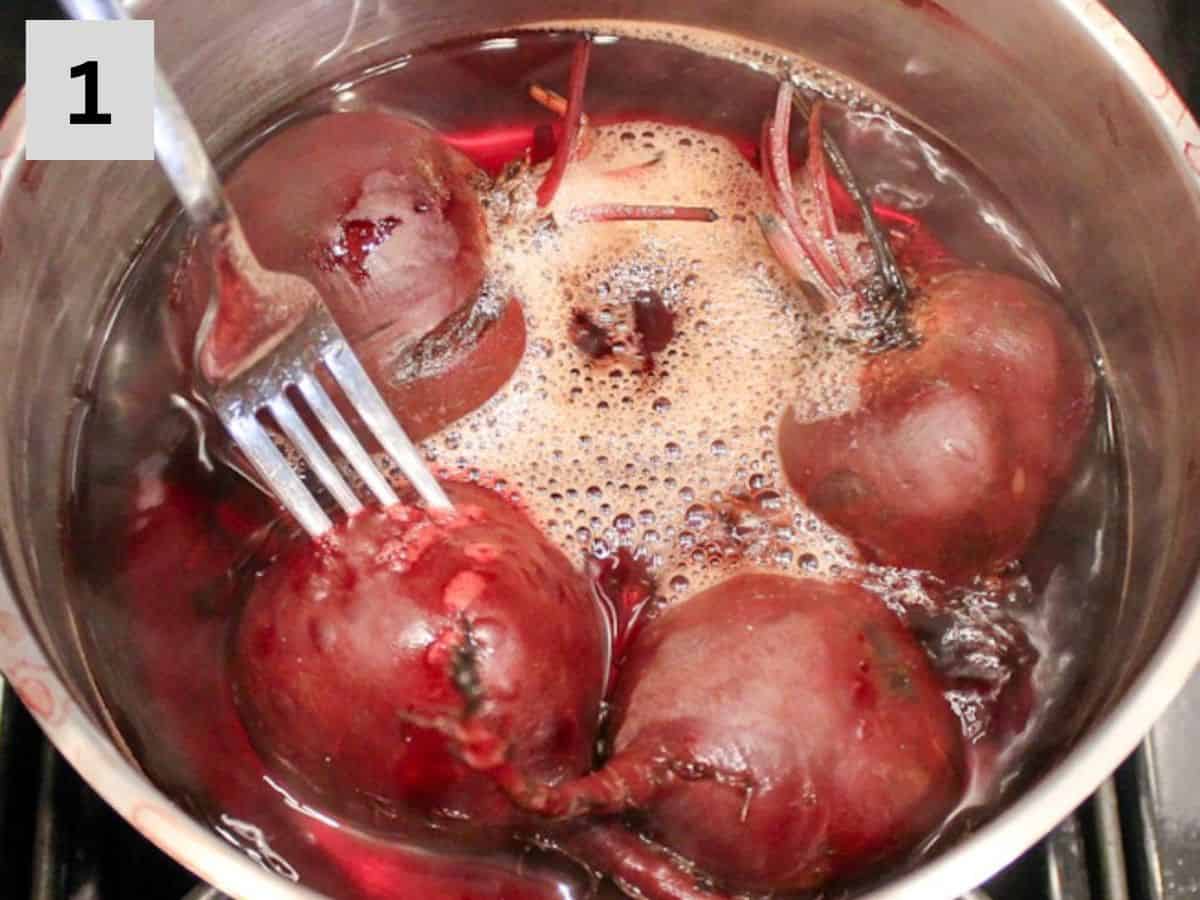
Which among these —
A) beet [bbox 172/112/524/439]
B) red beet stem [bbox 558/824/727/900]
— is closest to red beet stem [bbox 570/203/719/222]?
beet [bbox 172/112/524/439]

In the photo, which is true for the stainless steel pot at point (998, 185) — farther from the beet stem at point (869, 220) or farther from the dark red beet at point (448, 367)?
the dark red beet at point (448, 367)

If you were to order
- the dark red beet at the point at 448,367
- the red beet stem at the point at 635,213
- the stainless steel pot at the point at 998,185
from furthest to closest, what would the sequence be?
the red beet stem at the point at 635,213 < the dark red beet at the point at 448,367 < the stainless steel pot at the point at 998,185

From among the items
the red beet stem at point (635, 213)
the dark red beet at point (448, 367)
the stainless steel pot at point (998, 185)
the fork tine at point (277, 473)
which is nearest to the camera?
the stainless steel pot at point (998, 185)

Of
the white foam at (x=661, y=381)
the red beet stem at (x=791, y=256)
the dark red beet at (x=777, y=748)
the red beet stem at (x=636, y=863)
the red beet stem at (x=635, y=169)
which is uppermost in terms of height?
the red beet stem at (x=635, y=169)

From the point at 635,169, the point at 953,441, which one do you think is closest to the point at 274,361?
the point at 635,169

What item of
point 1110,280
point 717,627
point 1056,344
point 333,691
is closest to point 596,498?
point 717,627

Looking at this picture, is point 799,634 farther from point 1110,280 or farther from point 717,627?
point 1110,280

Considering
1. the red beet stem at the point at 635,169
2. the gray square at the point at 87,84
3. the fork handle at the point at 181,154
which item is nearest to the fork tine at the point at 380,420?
the fork handle at the point at 181,154
